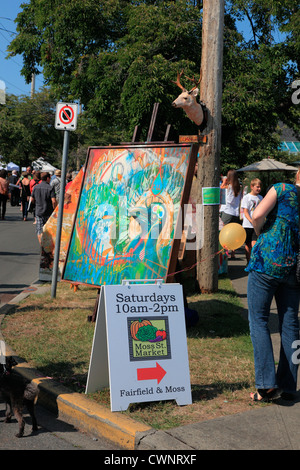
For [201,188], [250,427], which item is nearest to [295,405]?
[250,427]

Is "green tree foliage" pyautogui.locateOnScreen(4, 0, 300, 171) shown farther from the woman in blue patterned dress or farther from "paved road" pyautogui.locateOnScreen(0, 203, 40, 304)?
the woman in blue patterned dress

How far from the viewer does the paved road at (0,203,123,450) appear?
4.09m

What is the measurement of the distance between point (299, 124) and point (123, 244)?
1682cm

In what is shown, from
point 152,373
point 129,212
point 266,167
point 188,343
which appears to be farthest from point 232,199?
point 266,167

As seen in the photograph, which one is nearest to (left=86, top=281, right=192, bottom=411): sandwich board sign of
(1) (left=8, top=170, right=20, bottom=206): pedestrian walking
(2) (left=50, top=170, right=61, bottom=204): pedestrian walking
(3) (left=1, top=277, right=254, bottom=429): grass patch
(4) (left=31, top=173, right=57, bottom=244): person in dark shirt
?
(3) (left=1, top=277, right=254, bottom=429): grass patch

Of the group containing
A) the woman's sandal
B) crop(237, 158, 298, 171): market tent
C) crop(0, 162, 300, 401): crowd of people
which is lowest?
the woman's sandal

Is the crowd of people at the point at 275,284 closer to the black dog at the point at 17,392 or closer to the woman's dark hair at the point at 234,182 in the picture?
the black dog at the point at 17,392

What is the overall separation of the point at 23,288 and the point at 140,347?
5.87 meters

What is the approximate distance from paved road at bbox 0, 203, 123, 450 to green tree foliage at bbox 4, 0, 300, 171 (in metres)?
4.97

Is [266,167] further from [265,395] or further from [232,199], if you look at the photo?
[265,395]

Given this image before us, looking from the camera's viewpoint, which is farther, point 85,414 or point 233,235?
point 233,235

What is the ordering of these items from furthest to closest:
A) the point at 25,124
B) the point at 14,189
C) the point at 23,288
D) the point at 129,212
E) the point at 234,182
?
the point at 25,124, the point at 14,189, the point at 234,182, the point at 23,288, the point at 129,212

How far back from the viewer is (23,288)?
10.1m

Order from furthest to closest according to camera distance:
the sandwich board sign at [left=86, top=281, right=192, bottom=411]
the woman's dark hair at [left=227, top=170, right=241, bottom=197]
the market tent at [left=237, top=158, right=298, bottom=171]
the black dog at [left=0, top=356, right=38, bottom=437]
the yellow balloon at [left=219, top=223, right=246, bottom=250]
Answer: the market tent at [left=237, top=158, right=298, bottom=171] < the woman's dark hair at [left=227, top=170, right=241, bottom=197] < the yellow balloon at [left=219, top=223, right=246, bottom=250] < the sandwich board sign at [left=86, top=281, right=192, bottom=411] < the black dog at [left=0, top=356, right=38, bottom=437]
